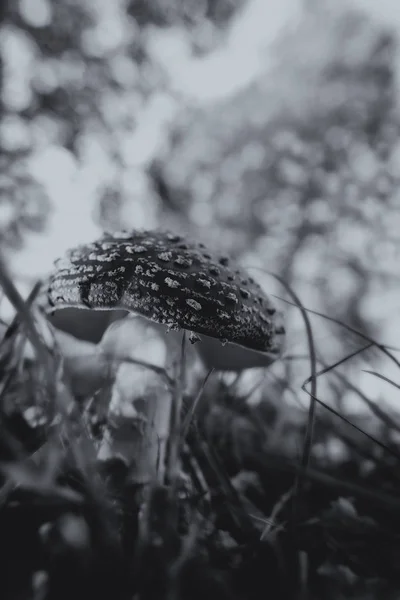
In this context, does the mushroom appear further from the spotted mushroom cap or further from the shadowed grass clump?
the shadowed grass clump

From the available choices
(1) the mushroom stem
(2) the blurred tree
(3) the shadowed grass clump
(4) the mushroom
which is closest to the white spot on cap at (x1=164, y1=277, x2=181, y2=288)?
(4) the mushroom

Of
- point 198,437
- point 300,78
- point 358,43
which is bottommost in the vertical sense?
point 198,437

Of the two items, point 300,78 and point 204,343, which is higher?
point 300,78

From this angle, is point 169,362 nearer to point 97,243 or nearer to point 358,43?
point 97,243

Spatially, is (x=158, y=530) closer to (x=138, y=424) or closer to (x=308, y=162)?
(x=138, y=424)

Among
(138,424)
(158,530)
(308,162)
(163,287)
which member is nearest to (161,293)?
(163,287)

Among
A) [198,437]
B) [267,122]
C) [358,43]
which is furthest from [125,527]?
[358,43]

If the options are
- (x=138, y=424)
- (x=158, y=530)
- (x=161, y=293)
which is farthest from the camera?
(x=138, y=424)

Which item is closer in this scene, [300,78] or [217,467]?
[217,467]
